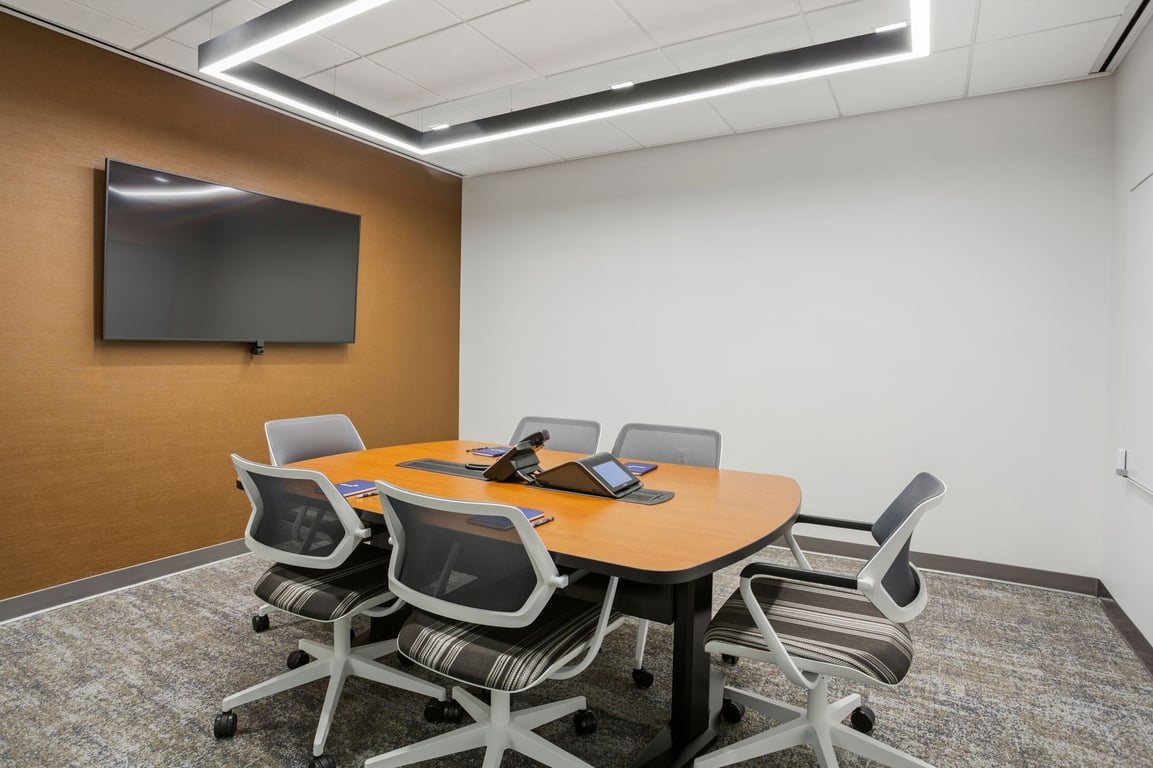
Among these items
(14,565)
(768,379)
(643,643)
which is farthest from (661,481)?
(14,565)

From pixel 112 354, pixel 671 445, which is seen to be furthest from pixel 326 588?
pixel 112 354

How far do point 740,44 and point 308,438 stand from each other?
3094mm

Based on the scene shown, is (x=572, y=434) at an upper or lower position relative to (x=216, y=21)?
lower

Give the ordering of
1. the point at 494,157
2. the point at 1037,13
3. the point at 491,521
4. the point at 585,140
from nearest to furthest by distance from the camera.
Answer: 1. the point at 491,521
2. the point at 1037,13
3. the point at 585,140
4. the point at 494,157

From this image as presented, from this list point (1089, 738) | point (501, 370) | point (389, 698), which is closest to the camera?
point (1089, 738)

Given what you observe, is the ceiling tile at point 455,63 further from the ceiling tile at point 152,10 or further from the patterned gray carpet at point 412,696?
the patterned gray carpet at point 412,696

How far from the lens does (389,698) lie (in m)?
2.41

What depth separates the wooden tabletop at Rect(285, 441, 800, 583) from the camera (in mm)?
1641

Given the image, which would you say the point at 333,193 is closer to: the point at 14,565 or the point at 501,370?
the point at 501,370

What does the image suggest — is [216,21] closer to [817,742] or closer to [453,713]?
[453,713]

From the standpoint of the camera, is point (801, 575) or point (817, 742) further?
point (817, 742)

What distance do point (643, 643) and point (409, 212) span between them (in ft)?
13.4

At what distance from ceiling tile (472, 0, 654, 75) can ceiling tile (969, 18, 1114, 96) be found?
1.81 metres

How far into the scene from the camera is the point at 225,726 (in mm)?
2115
